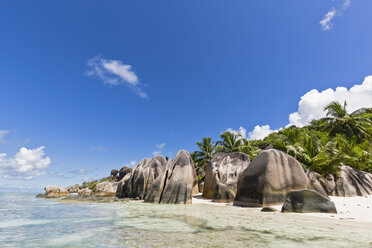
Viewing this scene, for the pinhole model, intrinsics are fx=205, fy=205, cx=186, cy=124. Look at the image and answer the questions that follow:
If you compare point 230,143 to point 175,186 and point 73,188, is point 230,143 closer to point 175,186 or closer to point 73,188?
point 175,186

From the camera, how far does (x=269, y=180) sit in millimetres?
10961

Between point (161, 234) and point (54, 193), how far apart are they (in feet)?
107

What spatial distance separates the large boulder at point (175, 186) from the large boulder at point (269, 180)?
387 centimetres

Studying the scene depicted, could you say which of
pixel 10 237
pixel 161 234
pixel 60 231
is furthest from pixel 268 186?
pixel 10 237

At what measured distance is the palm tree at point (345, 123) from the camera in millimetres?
25094

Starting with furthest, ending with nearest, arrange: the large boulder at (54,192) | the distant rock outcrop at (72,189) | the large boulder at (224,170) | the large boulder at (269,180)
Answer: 1. the distant rock outcrop at (72,189)
2. the large boulder at (54,192)
3. the large boulder at (224,170)
4. the large boulder at (269,180)

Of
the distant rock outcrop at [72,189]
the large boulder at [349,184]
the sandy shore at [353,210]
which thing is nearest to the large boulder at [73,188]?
the distant rock outcrop at [72,189]

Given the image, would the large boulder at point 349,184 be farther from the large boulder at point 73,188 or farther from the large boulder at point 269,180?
the large boulder at point 73,188

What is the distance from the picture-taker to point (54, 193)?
3045 cm

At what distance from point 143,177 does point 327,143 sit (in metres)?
16.9

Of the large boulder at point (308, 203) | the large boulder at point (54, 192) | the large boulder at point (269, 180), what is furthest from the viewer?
the large boulder at point (54, 192)

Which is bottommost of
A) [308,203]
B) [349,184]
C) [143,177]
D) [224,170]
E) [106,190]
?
[308,203]

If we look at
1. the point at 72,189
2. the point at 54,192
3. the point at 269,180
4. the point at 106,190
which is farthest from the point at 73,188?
the point at 269,180

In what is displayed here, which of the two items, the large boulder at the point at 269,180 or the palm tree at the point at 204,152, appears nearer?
the large boulder at the point at 269,180
